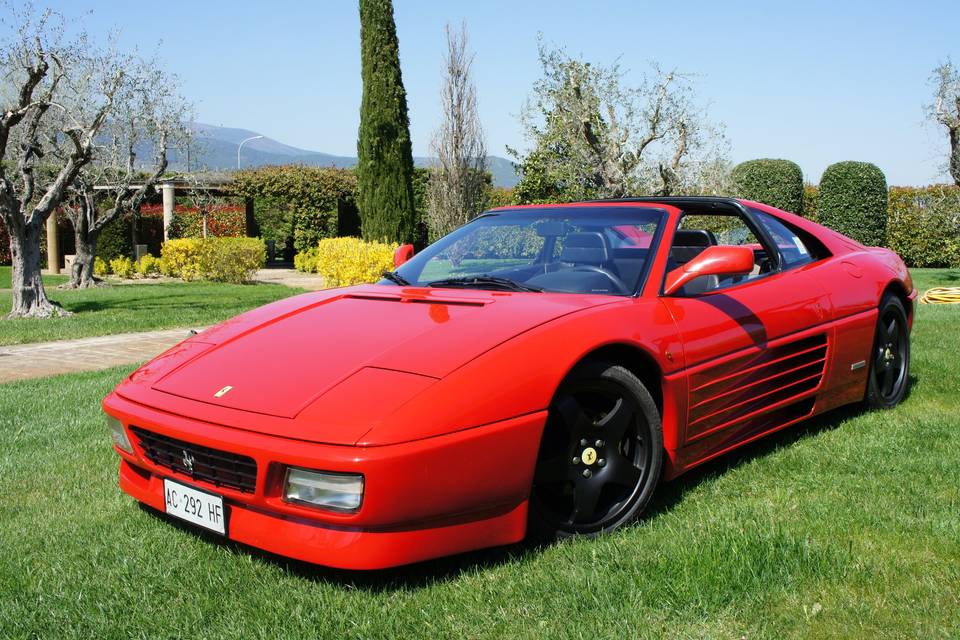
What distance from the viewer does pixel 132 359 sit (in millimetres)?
7406

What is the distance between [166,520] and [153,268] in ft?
61.7

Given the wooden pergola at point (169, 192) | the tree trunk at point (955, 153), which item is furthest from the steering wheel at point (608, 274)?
the wooden pergola at point (169, 192)

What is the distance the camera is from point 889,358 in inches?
187

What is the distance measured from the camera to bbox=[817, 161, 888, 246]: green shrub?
65.9ft

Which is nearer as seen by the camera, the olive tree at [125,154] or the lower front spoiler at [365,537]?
the lower front spoiler at [365,537]

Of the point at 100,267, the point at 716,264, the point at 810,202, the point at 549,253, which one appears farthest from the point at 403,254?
the point at 810,202

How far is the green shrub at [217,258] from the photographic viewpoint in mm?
18547

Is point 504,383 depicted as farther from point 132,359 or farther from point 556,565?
point 132,359

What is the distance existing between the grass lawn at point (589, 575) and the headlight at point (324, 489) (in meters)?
0.31

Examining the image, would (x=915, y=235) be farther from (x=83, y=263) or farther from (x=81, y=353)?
(x=81, y=353)

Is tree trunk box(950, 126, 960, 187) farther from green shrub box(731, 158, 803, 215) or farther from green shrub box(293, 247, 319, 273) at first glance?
green shrub box(293, 247, 319, 273)

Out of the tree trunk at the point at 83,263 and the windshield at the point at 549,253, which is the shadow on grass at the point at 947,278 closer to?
the windshield at the point at 549,253

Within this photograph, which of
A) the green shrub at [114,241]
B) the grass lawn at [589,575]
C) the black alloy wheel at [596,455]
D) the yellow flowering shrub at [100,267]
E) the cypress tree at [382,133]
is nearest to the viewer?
the grass lawn at [589,575]

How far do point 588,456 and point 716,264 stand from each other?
95 centimetres
